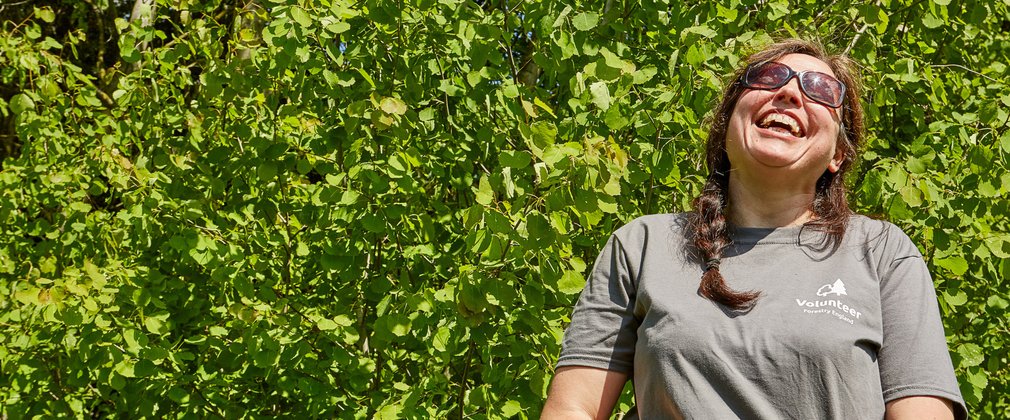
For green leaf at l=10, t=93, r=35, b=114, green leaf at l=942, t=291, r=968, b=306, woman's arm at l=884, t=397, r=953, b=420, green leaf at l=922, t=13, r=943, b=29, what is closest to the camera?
woman's arm at l=884, t=397, r=953, b=420

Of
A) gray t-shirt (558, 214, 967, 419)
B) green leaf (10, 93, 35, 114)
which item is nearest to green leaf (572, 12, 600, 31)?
gray t-shirt (558, 214, 967, 419)

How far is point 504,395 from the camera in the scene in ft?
9.21

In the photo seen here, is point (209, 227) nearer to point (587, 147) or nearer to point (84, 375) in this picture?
point (84, 375)

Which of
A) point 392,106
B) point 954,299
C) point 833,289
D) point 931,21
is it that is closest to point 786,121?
point 833,289

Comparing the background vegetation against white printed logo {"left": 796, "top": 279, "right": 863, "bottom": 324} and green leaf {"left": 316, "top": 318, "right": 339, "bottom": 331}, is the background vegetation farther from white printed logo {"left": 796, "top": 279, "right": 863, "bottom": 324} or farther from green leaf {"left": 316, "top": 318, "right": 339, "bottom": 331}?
white printed logo {"left": 796, "top": 279, "right": 863, "bottom": 324}

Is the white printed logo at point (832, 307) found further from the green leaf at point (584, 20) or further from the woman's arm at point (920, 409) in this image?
the green leaf at point (584, 20)

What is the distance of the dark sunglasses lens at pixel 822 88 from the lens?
1771 mm

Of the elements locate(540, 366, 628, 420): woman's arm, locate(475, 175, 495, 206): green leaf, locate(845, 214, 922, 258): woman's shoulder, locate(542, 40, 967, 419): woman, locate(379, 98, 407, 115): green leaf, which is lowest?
locate(379, 98, 407, 115): green leaf

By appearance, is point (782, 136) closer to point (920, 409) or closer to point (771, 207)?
point (771, 207)

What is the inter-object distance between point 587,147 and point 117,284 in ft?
7.40

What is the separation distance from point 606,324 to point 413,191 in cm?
173

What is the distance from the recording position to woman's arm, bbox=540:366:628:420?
1.63 m

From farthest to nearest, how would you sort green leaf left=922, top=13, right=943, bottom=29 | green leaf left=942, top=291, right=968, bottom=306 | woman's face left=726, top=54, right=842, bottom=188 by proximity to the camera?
1. green leaf left=922, top=13, right=943, bottom=29
2. green leaf left=942, top=291, right=968, bottom=306
3. woman's face left=726, top=54, right=842, bottom=188

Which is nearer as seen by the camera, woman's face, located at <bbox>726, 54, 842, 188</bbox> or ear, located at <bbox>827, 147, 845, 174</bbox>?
woman's face, located at <bbox>726, 54, 842, 188</bbox>
